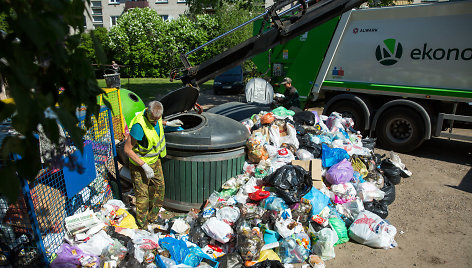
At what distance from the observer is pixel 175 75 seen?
503 cm

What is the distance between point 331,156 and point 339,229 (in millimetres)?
1387

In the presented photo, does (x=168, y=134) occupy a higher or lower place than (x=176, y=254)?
higher

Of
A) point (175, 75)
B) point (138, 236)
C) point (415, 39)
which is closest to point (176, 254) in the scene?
point (138, 236)

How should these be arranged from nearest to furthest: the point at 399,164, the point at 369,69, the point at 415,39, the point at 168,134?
the point at 168,134
the point at 399,164
the point at 415,39
the point at 369,69

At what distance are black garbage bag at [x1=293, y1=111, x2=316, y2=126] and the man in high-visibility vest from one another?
2.97 meters

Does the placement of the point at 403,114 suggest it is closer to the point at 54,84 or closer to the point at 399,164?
the point at 399,164

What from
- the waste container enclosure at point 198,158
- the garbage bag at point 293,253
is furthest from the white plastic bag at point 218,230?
the waste container enclosure at point 198,158

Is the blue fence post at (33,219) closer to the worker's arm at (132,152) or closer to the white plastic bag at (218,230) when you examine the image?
the worker's arm at (132,152)

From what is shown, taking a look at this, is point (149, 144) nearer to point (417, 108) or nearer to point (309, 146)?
point (309, 146)

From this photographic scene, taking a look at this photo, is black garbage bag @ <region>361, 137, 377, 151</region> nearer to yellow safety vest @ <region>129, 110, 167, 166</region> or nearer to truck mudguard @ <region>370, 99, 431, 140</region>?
truck mudguard @ <region>370, 99, 431, 140</region>

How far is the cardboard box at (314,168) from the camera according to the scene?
421cm

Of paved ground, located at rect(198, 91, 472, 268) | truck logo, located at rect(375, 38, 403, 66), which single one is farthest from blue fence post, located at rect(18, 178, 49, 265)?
truck logo, located at rect(375, 38, 403, 66)

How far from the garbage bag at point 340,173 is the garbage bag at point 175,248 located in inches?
91.5

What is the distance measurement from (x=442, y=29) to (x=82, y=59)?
6.65 m
